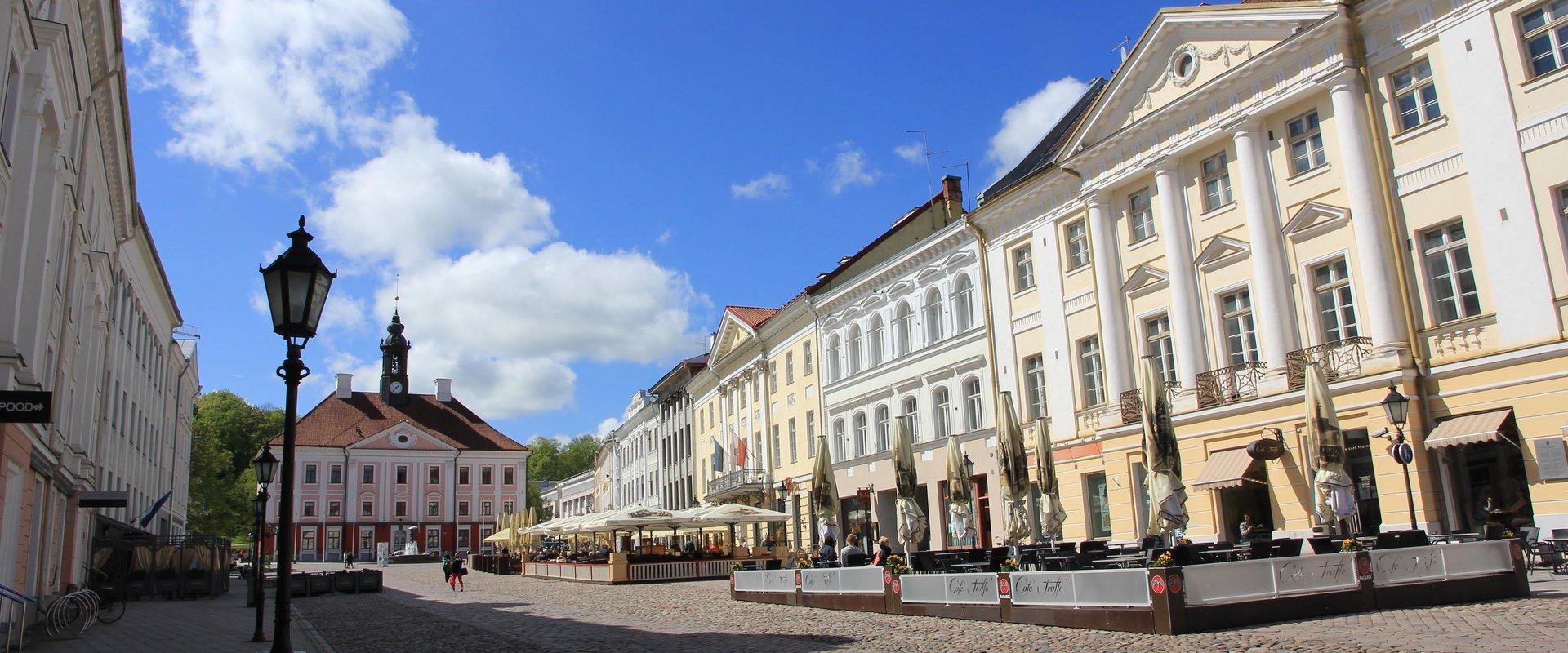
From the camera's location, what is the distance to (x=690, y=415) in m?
58.2

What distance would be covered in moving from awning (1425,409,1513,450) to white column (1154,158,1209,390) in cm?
529

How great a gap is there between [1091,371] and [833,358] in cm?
1353

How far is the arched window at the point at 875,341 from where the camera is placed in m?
36.3

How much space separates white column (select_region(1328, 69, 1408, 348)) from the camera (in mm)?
19766

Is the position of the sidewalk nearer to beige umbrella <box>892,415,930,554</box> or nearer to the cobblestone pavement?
the cobblestone pavement

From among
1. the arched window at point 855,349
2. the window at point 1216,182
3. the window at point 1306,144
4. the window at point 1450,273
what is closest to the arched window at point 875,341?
the arched window at point 855,349

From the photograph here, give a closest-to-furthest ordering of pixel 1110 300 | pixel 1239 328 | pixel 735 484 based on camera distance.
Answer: pixel 1239 328, pixel 1110 300, pixel 735 484

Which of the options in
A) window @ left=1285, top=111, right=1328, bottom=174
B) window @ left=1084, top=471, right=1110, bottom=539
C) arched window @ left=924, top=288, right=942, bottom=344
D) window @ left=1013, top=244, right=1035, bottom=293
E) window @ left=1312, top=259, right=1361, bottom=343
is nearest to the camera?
window @ left=1312, top=259, right=1361, bottom=343

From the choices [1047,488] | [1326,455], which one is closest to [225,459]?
[1047,488]

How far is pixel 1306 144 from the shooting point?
21906mm

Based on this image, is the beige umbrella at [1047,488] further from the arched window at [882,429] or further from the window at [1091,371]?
the arched window at [882,429]

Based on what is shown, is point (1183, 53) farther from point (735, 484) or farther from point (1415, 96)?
point (735, 484)

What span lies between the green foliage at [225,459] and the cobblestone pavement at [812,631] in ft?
157

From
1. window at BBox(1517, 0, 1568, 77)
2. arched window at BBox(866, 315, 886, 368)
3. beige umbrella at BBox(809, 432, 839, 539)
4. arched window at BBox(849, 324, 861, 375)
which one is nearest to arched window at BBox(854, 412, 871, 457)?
arched window at BBox(849, 324, 861, 375)
